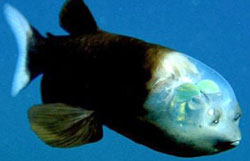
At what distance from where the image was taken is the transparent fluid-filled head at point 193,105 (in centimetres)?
185

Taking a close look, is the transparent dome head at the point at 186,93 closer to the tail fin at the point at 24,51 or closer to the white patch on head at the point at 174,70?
the white patch on head at the point at 174,70

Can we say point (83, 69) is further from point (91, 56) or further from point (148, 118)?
point (148, 118)

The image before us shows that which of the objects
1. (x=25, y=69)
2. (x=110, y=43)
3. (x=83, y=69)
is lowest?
(x=25, y=69)

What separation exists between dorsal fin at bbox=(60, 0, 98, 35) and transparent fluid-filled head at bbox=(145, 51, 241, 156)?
77 cm

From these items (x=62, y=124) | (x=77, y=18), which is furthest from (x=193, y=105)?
(x=77, y=18)

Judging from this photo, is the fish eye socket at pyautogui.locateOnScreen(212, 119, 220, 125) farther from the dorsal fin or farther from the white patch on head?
the dorsal fin

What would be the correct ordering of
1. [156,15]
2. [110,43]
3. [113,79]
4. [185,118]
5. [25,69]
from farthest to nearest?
[156,15], [25,69], [110,43], [113,79], [185,118]

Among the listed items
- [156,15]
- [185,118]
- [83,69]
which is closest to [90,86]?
[83,69]

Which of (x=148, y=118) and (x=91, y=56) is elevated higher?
(x=91, y=56)

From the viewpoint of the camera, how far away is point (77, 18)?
260 cm

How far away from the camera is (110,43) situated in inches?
85.5

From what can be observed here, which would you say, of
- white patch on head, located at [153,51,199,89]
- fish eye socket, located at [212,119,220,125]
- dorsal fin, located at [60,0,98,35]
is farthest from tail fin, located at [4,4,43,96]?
fish eye socket, located at [212,119,220,125]

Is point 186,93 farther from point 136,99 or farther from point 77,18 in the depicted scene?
point 77,18

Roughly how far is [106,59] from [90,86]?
16 cm
